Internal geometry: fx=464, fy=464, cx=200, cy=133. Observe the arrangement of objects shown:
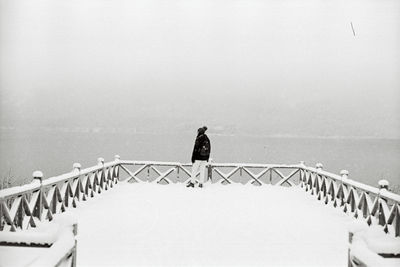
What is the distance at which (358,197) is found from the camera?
30.5 feet

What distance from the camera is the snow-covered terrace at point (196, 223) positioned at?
5.64 metres

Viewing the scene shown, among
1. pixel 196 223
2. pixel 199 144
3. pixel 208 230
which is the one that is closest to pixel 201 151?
pixel 199 144

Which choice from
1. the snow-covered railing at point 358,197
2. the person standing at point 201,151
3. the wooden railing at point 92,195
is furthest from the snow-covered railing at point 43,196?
the snow-covered railing at point 358,197

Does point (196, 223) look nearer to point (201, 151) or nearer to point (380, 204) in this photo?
point (380, 204)

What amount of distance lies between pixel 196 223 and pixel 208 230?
1.96 feet

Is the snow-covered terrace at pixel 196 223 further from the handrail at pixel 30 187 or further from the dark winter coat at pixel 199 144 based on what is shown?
the dark winter coat at pixel 199 144

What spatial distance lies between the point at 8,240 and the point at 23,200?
343 centimetres

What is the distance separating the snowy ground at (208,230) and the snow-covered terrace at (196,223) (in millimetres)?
14

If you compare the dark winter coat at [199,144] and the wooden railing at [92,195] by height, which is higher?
the dark winter coat at [199,144]

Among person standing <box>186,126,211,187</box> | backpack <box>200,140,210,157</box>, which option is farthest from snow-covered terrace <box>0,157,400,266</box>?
backpack <box>200,140,210,157</box>

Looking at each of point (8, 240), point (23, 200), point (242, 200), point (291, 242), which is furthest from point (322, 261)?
point (242, 200)

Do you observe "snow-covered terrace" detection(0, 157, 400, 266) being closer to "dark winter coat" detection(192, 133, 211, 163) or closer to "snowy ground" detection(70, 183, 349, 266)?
"snowy ground" detection(70, 183, 349, 266)

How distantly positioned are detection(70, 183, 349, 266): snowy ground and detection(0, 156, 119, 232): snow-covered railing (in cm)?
36

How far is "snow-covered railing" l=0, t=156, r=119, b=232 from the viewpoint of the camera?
255 inches
